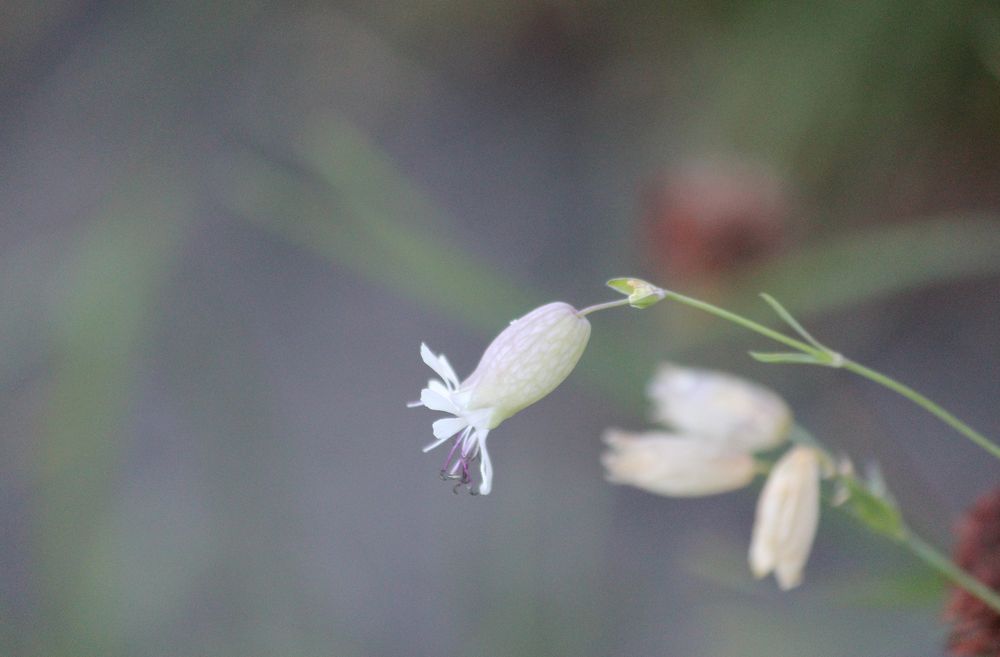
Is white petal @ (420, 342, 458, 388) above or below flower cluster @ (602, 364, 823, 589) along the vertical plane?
below

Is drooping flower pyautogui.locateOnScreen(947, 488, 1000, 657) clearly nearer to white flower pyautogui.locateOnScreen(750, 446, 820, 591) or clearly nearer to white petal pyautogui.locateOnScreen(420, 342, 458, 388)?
white flower pyautogui.locateOnScreen(750, 446, 820, 591)

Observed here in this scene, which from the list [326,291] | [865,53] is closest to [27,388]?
[326,291]

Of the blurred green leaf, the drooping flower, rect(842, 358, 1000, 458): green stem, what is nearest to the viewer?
rect(842, 358, 1000, 458): green stem

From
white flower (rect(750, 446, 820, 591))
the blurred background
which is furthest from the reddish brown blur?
white flower (rect(750, 446, 820, 591))

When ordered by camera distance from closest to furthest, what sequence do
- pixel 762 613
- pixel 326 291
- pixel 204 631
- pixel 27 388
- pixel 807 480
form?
pixel 807 480 → pixel 762 613 → pixel 204 631 → pixel 27 388 → pixel 326 291

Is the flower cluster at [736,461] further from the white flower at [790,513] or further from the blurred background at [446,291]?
the blurred background at [446,291]

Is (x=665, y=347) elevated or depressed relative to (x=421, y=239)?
elevated

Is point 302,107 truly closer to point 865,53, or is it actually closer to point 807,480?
point 865,53

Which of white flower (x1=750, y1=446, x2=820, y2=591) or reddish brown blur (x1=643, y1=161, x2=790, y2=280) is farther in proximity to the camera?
reddish brown blur (x1=643, y1=161, x2=790, y2=280)
